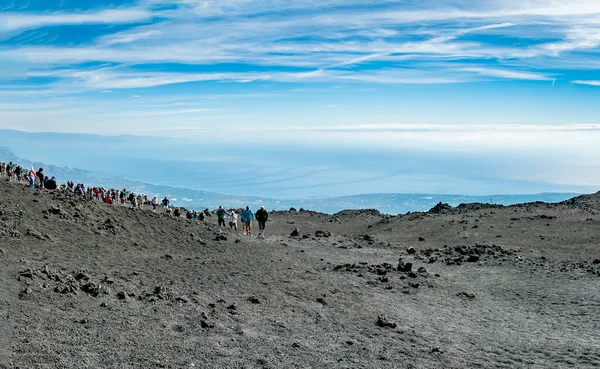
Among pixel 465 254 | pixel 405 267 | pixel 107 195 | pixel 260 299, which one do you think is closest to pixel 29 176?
pixel 107 195

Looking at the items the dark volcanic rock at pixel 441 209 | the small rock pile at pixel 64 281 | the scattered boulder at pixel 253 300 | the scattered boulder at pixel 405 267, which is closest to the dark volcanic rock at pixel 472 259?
the scattered boulder at pixel 405 267

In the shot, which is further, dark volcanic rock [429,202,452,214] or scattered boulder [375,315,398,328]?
dark volcanic rock [429,202,452,214]

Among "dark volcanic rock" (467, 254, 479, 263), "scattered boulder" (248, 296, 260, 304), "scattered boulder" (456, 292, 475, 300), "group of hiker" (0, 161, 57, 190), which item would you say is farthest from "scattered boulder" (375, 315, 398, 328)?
"group of hiker" (0, 161, 57, 190)

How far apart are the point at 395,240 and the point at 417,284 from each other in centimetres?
1637

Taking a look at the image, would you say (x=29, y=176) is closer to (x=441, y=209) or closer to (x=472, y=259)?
(x=472, y=259)

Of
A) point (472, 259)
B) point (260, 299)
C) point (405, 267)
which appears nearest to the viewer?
point (260, 299)

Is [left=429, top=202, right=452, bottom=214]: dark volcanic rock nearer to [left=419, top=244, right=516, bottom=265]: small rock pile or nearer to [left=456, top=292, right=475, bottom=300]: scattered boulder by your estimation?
[left=419, top=244, right=516, bottom=265]: small rock pile

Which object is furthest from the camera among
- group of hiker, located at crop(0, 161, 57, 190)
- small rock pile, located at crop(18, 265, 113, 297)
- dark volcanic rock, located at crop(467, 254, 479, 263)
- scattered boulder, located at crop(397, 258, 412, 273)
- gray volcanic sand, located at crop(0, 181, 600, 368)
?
group of hiker, located at crop(0, 161, 57, 190)

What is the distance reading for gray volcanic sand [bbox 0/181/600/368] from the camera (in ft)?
36.4

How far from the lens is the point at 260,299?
1595 centimetres

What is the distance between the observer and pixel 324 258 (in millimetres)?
25734

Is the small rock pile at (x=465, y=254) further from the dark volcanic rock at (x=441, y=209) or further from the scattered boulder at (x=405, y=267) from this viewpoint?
the dark volcanic rock at (x=441, y=209)

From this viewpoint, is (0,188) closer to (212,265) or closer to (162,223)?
(162,223)

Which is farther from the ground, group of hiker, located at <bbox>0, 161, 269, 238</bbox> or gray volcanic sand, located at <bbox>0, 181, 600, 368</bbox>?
group of hiker, located at <bbox>0, 161, 269, 238</bbox>
